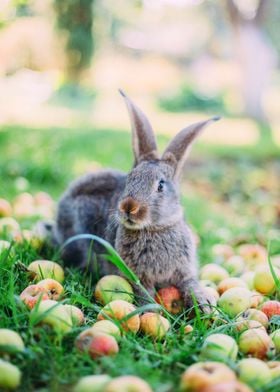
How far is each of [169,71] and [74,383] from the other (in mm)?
28663

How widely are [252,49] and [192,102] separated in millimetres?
3292

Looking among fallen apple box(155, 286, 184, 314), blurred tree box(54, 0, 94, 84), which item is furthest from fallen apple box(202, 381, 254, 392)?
blurred tree box(54, 0, 94, 84)

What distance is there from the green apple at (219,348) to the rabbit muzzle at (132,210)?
0.94 m

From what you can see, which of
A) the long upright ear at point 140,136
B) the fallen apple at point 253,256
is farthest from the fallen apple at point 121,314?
the fallen apple at point 253,256

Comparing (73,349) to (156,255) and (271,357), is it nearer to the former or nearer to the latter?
(271,357)

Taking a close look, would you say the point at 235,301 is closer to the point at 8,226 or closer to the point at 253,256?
the point at 253,256

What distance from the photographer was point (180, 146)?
13.1ft

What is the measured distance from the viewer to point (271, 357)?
2855 mm

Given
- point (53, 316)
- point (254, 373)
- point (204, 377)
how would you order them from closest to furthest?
point (204, 377) → point (254, 373) → point (53, 316)

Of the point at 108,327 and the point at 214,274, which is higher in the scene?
the point at 108,327

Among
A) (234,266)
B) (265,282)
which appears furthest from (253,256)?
(265,282)

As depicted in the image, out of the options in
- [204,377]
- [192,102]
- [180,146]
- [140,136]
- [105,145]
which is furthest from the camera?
[192,102]

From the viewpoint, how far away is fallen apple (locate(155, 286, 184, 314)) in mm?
3619

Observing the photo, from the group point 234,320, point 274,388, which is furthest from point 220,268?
point 274,388
